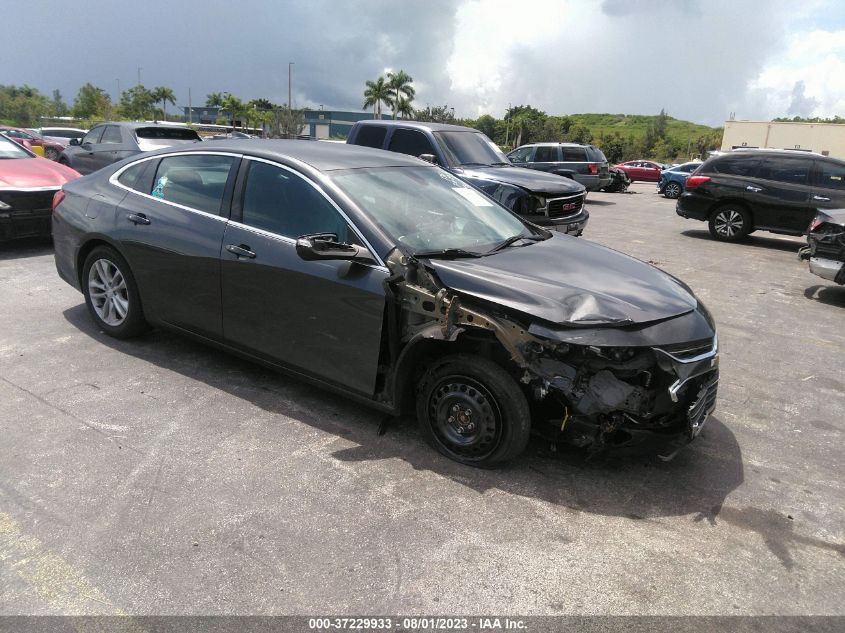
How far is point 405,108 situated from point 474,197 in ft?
241

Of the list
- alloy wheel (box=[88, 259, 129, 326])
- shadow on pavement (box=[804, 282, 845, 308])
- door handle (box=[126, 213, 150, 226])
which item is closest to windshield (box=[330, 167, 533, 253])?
door handle (box=[126, 213, 150, 226])

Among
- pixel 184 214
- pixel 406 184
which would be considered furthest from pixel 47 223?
pixel 406 184

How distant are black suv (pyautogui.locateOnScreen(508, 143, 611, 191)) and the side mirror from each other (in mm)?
15990

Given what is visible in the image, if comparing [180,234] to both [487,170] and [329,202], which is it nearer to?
[329,202]

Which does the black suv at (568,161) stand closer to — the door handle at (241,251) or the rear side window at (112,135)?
the rear side window at (112,135)

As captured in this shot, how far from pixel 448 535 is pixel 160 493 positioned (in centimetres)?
147

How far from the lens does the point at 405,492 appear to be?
3.25 m

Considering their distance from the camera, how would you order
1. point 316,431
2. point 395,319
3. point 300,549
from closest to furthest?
point 300,549 < point 395,319 < point 316,431

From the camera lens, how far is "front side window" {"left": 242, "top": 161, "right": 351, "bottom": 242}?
3.81 m

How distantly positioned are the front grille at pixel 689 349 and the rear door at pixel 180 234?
112 inches

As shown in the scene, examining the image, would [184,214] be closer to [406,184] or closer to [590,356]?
[406,184]

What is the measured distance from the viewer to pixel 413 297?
11.2 ft

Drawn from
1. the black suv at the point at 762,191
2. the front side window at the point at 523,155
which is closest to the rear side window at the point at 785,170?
the black suv at the point at 762,191

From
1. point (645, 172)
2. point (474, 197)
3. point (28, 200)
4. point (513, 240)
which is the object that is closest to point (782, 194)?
point (474, 197)
